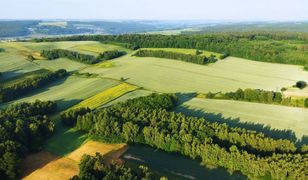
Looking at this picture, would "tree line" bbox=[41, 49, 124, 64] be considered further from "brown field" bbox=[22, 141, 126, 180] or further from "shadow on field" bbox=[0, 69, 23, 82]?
"brown field" bbox=[22, 141, 126, 180]

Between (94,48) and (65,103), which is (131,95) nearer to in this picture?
(65,103)

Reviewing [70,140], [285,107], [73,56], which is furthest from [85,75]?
[285,107]

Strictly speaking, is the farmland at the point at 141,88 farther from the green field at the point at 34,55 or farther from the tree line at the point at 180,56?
the tree line at the point at 180,56

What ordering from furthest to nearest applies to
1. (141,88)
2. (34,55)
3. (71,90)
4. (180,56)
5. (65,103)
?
(34,55)
(180,56)
(71,90)
(141,88)
(65,103)

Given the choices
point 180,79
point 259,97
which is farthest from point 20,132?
point 180,79

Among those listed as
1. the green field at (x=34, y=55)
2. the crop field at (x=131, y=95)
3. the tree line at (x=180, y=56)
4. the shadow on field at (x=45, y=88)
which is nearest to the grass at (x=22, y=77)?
the green field at (x=34, y=55)

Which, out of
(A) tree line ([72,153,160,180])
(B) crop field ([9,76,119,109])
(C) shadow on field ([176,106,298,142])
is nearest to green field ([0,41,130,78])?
(B) crop field ([9,76,119,109])

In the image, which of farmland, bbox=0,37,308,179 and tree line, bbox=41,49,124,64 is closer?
farmland, bbox=0,37,308,179
